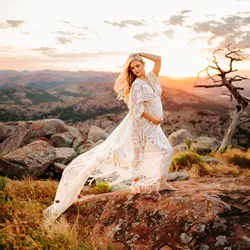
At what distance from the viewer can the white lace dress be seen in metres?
4.93

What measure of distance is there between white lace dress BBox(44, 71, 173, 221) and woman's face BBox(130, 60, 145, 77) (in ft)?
0.50

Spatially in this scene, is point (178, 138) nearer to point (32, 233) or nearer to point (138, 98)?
point (138, 98)

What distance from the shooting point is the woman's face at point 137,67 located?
496 centimetres

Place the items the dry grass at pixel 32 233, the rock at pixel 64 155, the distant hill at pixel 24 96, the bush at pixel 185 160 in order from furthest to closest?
the distant hill at pixel 24 96 < the rock at pixel 64 155 < the bush at pixel 185 160 < the dry grass at pixel 32 233

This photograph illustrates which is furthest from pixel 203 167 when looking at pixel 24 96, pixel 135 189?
pixel 24 96

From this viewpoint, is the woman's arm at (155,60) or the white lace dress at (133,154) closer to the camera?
the white lace dress at (133,154)

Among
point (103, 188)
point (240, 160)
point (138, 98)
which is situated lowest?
point (240, 160)

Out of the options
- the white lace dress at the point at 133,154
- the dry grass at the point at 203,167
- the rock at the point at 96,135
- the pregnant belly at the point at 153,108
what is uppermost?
the pregnant belly at the point at 153,108

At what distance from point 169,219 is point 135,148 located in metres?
1.32

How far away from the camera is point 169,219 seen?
4.19 m

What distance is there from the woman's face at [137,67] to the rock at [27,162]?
588 cm

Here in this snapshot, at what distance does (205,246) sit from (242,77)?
→ 1426 centimetres

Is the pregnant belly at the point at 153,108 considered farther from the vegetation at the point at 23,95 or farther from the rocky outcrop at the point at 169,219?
the vegetation at the point at 23,95

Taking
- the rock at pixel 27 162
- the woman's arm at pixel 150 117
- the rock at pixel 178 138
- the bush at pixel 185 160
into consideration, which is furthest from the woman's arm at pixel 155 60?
the rock at pixel 178 138
